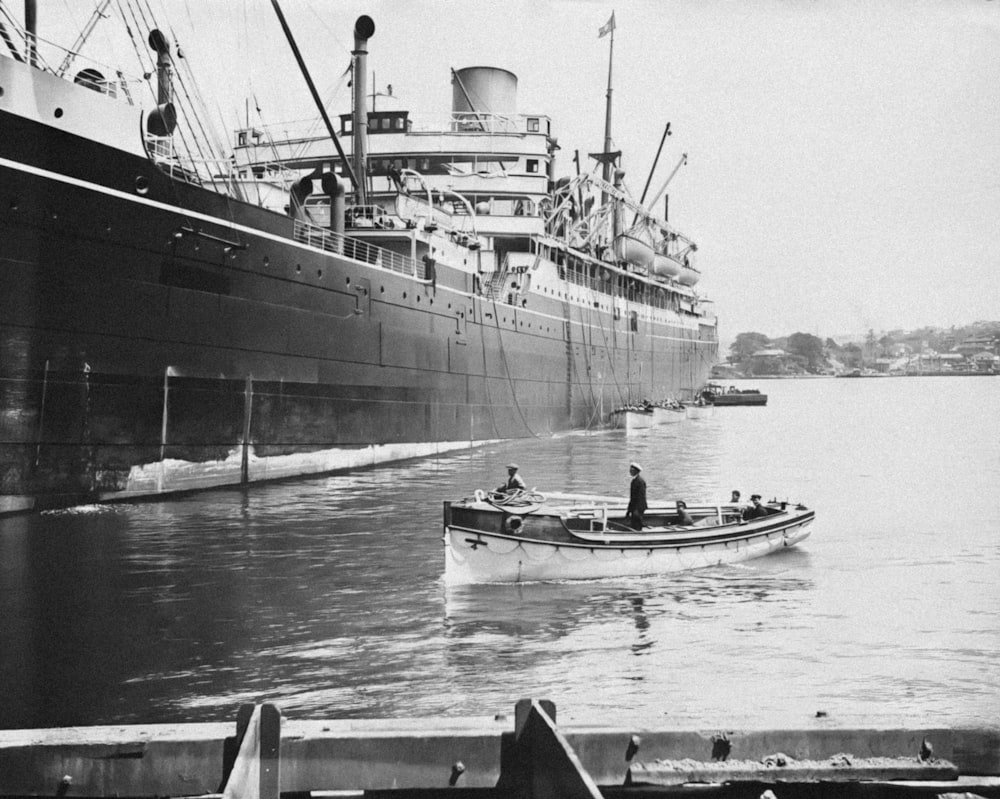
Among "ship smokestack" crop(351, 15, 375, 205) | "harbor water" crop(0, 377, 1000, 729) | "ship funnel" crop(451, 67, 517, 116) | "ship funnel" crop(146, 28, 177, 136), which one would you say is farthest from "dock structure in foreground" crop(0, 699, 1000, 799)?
"ship funnel" crop(451, 67, 517, 116)

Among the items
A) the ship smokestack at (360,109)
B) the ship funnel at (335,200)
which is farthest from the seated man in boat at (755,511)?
the ship smokestack at (360,109)

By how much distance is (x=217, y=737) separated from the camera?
12.2ft

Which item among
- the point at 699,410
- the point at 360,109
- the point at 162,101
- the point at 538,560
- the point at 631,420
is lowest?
the point at 538,560

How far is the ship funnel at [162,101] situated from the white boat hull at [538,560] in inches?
→ 389

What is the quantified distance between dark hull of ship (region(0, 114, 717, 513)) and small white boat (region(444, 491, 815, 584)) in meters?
7.13

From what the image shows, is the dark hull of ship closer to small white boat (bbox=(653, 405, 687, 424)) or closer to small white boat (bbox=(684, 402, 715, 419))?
small white boat (bbox=(653, 405, 687, 424))

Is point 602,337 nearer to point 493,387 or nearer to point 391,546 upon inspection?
point 493,387

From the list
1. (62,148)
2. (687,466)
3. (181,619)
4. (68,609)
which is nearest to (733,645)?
(181,619)

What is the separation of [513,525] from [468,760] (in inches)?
271

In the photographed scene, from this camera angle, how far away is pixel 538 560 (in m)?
10.8

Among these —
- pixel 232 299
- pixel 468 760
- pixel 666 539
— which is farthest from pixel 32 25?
pixel 468 760

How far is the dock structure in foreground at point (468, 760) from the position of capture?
3697 mm

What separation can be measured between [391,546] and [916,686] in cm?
760

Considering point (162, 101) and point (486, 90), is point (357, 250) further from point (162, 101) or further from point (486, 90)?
point (486, 90)
